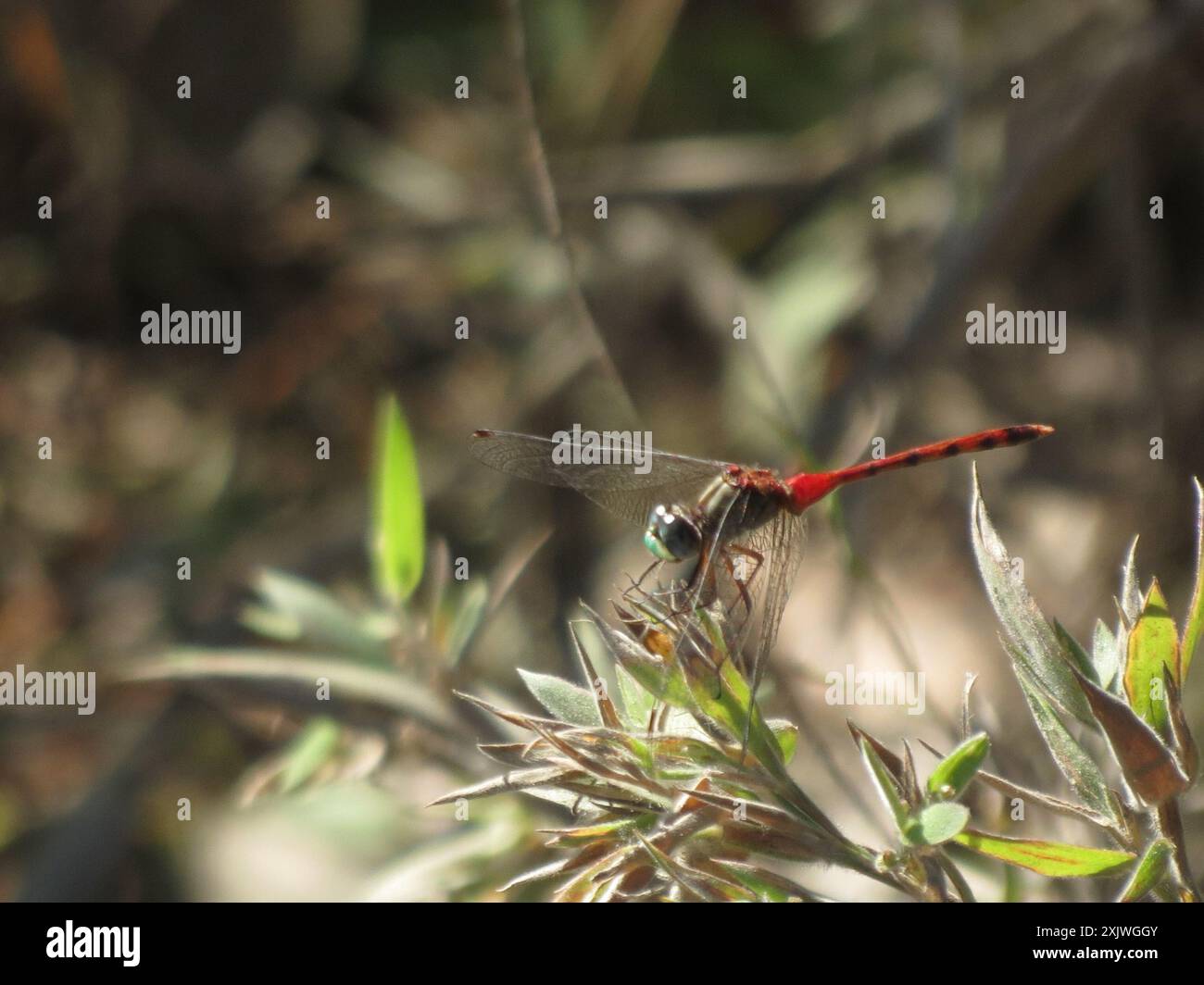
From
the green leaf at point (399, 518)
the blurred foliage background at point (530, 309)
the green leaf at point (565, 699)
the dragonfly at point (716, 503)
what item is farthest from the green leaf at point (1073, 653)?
the blurred foliage background at point (530, 309)

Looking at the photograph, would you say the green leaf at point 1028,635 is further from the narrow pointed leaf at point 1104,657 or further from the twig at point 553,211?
the twig at point 553,211

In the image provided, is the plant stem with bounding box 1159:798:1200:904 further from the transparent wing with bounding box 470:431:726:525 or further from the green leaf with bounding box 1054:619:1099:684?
the transparent wing with bounding box 470:431:726:525

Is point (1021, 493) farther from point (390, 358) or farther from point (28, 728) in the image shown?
point (28, 728)

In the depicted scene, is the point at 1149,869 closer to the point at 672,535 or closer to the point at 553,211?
the point at 672,535

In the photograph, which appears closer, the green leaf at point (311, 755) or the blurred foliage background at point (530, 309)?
the green leaf at point (311, 755)

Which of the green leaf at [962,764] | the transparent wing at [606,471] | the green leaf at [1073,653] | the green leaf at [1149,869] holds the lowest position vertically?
the green leaf at [1149,869]
